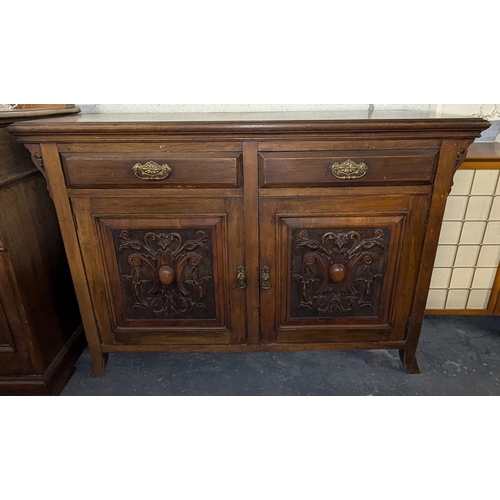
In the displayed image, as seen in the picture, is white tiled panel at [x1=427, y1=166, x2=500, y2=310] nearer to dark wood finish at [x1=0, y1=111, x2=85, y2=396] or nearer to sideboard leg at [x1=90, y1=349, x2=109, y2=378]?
sideboard leg at [x1=90, y1=349, x2=109, y2=378]

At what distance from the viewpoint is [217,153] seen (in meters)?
1.28

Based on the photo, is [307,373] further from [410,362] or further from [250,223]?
[250,223]

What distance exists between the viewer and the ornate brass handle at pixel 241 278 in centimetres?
145

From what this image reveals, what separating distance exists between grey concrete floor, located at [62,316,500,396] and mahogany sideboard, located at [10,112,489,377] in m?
0.12

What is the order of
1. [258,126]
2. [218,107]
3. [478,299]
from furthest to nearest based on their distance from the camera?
[478,299], [218,107], [258,126]

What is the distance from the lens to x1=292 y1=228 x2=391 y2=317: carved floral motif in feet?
4.61

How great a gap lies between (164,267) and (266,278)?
15.3 inches

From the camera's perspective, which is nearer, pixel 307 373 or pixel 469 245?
pixel 307 373

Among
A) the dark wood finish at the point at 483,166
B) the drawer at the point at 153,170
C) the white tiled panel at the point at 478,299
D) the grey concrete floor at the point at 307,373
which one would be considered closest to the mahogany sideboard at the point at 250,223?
the drawer at the point at 153,170

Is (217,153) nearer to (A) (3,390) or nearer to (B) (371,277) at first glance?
(B) (371,277)

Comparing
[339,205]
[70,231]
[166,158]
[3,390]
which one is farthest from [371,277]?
[3,390]

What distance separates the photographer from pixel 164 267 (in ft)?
4.74

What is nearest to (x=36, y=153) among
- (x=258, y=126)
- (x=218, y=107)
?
(x=258, y=126)

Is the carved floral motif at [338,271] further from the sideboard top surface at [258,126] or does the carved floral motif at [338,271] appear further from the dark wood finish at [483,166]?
the dark wood finish at [483,166]
